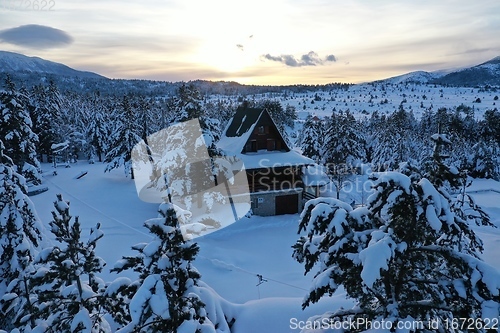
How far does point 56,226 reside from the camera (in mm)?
8422

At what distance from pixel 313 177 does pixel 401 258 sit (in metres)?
26.3

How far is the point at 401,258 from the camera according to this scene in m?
6.28

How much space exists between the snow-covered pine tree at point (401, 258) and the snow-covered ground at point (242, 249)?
593cm

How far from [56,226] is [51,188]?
34.0m

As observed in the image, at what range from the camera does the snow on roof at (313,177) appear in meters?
31.5

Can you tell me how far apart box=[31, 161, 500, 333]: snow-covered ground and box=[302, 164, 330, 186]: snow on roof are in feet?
13.0

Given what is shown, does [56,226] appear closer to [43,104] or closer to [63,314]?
[63,314]

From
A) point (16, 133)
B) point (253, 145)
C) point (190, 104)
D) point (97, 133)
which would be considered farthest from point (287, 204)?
point (97, 133)

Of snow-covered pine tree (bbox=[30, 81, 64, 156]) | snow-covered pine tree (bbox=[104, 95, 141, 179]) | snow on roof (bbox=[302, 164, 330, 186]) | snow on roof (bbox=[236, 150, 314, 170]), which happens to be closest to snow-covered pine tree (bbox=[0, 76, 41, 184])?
snow-covered pine tree (bbox=[104, 95, 141, 179])

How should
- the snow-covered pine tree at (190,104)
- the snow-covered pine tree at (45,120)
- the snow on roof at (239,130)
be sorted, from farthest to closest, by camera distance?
1. the snow-covered pine tree at (45,120)
2. the snow on roof at (239,130)
3. the snow-covered pine tree at (190,104)

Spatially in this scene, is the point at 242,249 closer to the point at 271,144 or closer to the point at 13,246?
the point at 271,144

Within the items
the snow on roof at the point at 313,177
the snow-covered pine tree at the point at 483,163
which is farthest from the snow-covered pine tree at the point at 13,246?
the snow-covered pine tree at the point at 483,163

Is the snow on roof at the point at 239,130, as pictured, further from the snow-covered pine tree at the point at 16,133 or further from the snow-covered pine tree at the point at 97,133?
the snow-covered pine tree at the point at 97,133

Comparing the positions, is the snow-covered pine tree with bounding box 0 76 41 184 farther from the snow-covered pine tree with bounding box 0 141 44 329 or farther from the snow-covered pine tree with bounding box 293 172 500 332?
the snow-covered pine tree with bounding box 293 172 500 332
